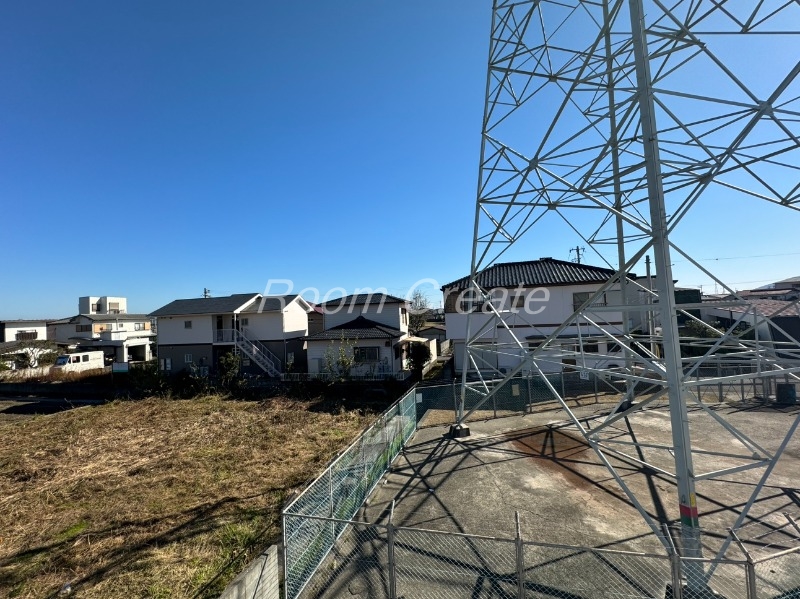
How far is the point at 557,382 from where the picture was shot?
17125 mm

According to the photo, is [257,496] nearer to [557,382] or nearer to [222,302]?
[557,382]

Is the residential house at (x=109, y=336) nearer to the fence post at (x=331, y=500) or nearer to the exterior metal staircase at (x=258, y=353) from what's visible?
the exterior metal staircase at (x=258, y=353)

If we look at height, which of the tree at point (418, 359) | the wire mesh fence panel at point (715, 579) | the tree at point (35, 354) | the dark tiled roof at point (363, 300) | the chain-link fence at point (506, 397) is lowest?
the wire mesh fence panel at point (715, 579)

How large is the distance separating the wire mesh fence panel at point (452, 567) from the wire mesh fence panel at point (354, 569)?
254mm

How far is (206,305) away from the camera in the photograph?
27.2 metres

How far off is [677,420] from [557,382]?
40.8 ft

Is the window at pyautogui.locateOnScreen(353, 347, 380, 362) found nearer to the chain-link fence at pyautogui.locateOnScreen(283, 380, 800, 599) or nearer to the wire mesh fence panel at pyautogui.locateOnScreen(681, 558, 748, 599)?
the chain-link fence at pyautogui.locateOnScreen(283, 380, 800, 599)

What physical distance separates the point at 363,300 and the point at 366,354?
529 cm

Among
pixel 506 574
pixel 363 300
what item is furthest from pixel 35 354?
pixel 506 574

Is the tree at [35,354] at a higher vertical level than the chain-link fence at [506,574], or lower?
higher

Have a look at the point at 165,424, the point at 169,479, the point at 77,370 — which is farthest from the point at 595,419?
the point at 77,370

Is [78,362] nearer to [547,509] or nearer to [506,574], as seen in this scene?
[547,509]

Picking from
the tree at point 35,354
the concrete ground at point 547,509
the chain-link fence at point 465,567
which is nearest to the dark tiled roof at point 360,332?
the concrete ground at point 547,509

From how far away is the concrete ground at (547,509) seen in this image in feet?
17.5
